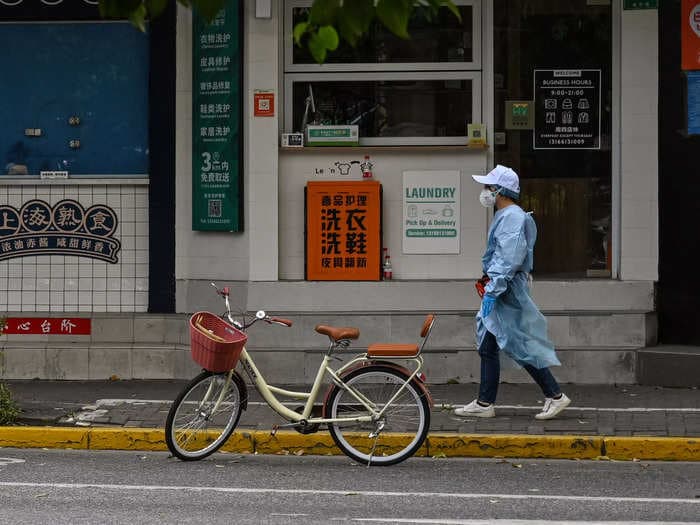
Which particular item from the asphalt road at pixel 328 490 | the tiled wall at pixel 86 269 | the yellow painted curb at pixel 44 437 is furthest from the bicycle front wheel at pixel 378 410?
the tiled wall at pixel 86 269

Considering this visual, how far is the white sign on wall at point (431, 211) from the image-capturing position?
1195 cm

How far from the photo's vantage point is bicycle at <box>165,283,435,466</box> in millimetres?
8609

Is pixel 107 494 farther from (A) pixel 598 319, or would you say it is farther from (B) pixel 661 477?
(A) pixel 598 319

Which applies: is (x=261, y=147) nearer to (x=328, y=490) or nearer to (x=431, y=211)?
(x=431, y=211)

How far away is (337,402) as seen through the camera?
28.6ft

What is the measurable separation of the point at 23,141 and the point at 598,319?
5.76 meters

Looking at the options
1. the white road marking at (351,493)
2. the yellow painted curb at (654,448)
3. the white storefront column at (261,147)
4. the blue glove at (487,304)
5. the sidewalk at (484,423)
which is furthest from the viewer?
the white storefront column at (261,147)

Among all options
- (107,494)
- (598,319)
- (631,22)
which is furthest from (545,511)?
(631,22)

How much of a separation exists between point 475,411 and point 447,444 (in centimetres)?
81

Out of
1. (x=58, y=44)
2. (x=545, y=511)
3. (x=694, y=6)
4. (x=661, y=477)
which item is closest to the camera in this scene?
(x=545, y=511)

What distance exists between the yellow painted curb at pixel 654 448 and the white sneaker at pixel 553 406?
0.71 meters

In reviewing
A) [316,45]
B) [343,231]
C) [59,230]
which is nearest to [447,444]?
[343,231]

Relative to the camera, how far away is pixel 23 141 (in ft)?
41.0

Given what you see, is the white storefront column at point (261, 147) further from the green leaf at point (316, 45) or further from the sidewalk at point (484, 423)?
the green leaf at point (316, 45)
